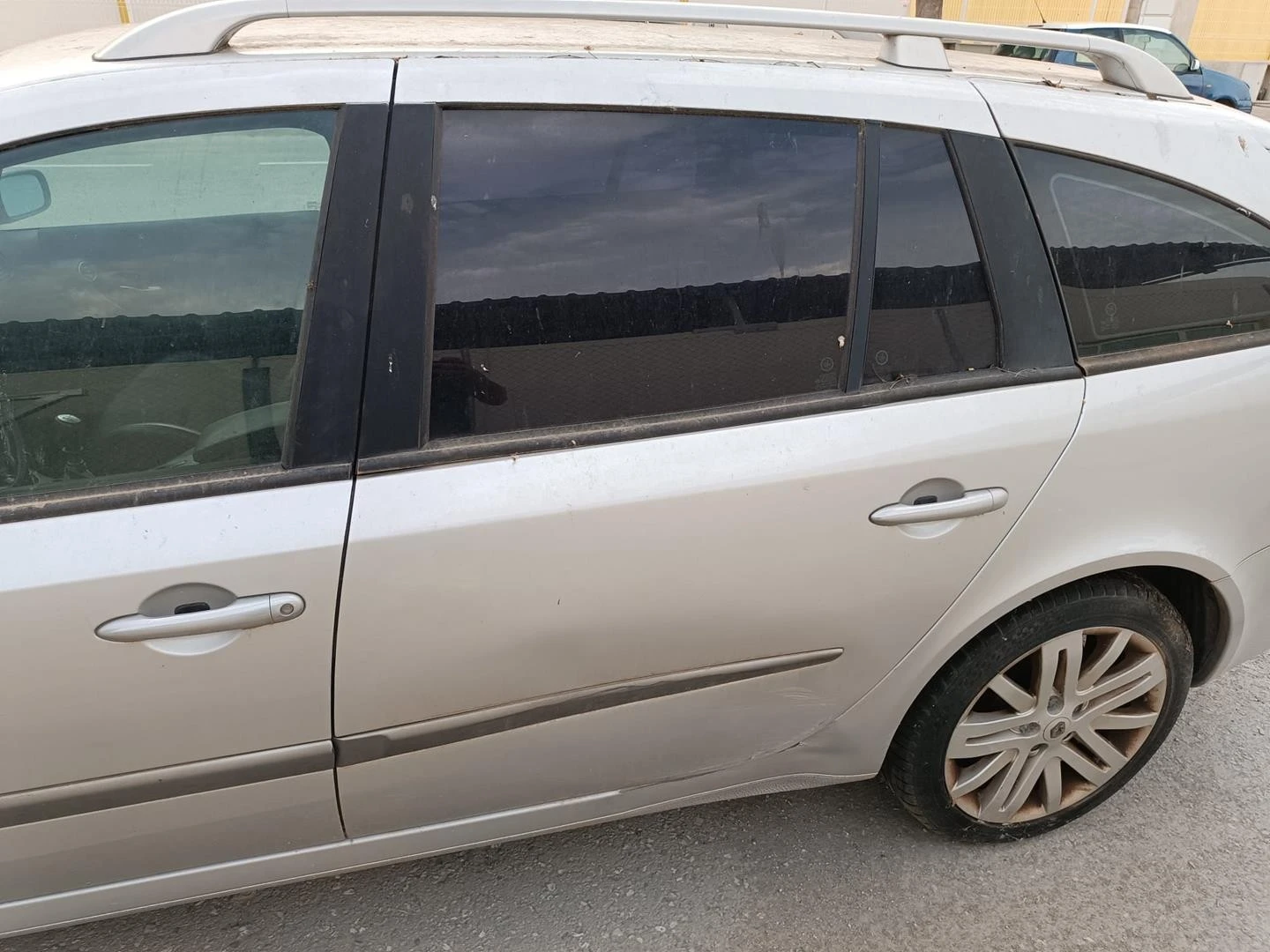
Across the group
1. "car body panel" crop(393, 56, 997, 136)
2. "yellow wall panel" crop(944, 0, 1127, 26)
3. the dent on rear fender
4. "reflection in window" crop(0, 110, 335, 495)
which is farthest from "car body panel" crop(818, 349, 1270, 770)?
"yellow wall panel" crop(944, 0, 1127, 26)

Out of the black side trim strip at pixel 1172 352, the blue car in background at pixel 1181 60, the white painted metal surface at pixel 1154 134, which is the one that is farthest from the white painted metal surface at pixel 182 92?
the blue car in background at pixel 1181 60

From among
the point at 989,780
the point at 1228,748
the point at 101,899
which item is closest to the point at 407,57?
the point at 101,899

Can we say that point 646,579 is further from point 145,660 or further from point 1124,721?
point 1124,721

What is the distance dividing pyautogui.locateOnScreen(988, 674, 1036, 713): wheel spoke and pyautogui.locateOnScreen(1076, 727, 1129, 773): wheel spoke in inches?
7.0

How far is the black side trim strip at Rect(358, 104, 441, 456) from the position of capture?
149 centimetres

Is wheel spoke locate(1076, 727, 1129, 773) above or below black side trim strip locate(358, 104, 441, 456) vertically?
below

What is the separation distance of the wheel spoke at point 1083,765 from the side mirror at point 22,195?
2255mm

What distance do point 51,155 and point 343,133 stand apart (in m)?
0.44

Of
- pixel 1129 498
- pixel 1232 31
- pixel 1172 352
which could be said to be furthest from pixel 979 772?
pixel 1232 31

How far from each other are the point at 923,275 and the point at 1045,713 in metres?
1.00

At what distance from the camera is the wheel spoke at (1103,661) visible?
200cm

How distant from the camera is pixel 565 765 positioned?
1.73 meters

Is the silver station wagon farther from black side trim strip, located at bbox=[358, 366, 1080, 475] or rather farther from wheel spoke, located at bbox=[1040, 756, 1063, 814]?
wheel spoke, located at bbox=[1040, 756, 1063, 814]

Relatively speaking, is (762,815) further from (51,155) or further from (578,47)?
(51,155)
